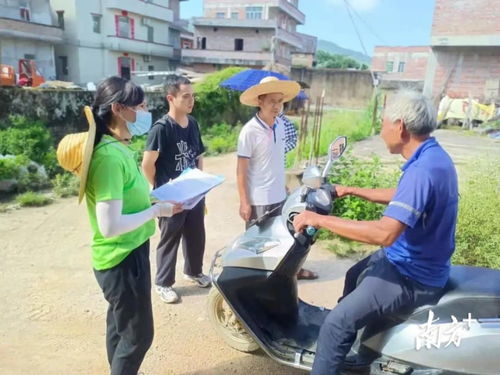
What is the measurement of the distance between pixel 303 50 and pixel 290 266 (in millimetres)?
44477

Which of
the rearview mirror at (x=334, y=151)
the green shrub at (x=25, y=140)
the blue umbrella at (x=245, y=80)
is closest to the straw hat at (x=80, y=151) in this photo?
the rearview mirror at (x=334, y=151)

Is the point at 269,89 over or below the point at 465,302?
over

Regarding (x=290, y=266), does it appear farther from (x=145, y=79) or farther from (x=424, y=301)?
(x=145, y=79)

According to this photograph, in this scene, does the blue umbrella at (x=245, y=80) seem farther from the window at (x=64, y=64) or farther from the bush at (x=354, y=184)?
the window at (x=64, y=64)

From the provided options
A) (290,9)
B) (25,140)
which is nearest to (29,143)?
(25,140)

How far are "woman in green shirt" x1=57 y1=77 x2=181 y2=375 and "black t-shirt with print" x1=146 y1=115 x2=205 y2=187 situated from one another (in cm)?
91

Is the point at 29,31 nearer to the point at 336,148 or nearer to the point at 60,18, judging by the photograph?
the point at 60,18

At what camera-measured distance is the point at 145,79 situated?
93.1 feet

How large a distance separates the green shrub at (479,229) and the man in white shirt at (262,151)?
1816 millimetres

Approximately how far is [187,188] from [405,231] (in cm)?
118

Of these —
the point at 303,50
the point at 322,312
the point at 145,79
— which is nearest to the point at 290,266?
the point at 322,312

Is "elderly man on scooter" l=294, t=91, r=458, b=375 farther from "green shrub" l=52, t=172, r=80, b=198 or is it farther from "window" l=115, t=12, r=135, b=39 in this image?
"window" l=115, t=12, r=135, b=39

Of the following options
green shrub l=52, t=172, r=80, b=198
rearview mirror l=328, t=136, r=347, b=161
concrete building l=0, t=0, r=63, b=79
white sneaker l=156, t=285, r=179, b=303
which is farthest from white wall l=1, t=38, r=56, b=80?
rearview mirror l=328, t=136, r=347, b=161

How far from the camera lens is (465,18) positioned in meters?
14.6
